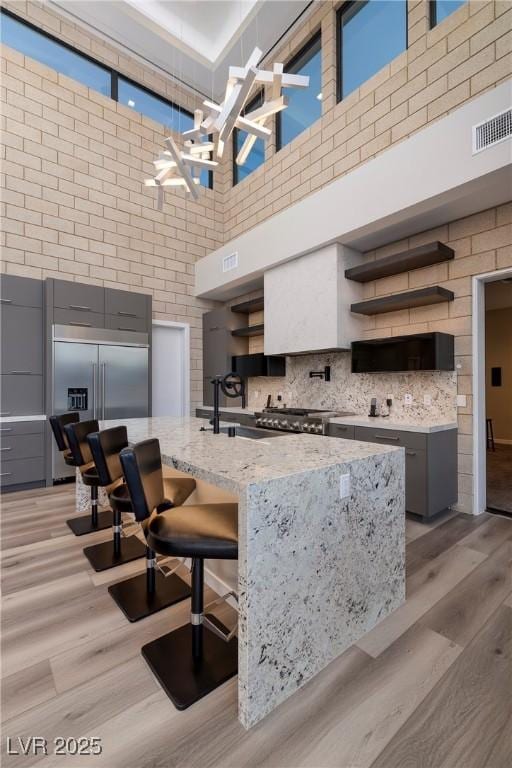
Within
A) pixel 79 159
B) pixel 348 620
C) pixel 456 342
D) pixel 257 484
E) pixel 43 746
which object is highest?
pixel 79 159

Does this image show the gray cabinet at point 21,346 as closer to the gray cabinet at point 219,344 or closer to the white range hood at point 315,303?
the gray cabinet at point 219,344

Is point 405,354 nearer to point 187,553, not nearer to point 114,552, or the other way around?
point 187,553

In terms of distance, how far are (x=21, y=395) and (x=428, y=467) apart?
4541 mm

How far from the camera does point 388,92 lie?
3.96 meters

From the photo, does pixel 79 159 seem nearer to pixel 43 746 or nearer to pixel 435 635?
pixel 43 746

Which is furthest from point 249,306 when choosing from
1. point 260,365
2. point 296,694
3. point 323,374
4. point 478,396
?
point 296,694

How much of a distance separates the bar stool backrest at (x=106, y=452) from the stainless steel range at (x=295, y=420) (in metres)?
2.26

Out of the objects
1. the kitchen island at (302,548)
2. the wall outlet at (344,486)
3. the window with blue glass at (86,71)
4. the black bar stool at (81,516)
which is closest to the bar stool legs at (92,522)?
the black bar stool at (81,516)

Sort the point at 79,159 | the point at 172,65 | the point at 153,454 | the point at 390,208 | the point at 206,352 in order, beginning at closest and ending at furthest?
the point at 153,454
the point at 390,208
the point at 79,159
the point at 172,65
the point at 206,352

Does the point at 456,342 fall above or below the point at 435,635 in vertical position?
above

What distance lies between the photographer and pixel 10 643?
1757mm

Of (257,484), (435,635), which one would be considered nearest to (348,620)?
(435,635)

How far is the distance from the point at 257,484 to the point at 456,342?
3.03 metres

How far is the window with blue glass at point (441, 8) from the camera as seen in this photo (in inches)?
136
